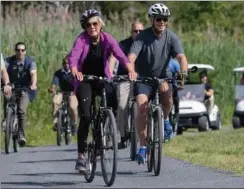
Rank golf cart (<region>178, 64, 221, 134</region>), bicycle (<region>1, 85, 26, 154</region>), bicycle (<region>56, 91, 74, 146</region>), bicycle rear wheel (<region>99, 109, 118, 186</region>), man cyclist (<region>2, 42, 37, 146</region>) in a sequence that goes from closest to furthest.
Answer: bicycle rear wheel (<region>99, 109, 118, 186</region>), bicycle (<region>1, 85, 26, 154</region>), man cyclist (<region>2, 42, 37, 146</region>), bicycle (<region>56, 91, 74, 146</region>), golf cart (<region>178, 64, 221, 134</region>)

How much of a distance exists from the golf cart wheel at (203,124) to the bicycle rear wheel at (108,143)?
15337mm

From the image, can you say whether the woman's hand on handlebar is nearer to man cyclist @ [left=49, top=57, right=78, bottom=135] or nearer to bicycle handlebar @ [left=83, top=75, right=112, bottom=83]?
bicycle handlebar @ [left=83, top=75, right=112, bottom=83]

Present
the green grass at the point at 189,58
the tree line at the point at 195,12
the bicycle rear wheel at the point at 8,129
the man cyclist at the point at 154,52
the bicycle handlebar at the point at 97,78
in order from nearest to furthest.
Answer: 1. the bicycle handlebar at the point at 97,78
2. the man cyclist at the point at 154,52
3. the green grass at the point at 189,58
4. the bicycle rear wheel at the point at 8,129
5. the tree line at the point at 195,12

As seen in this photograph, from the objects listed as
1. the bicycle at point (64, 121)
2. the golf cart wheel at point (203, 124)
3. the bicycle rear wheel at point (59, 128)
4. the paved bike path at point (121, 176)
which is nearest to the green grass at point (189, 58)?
the paved bike path at point (121, 176)

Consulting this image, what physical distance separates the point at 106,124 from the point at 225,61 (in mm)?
21467

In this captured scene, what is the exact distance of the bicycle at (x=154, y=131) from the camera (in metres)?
11.7

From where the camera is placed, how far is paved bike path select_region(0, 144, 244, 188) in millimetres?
10935

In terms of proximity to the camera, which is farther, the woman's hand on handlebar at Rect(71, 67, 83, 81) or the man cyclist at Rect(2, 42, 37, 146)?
the man cyclist at Rect(2, 42, 37, 146)

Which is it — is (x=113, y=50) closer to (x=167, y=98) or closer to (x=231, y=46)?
(x=167, y=98)

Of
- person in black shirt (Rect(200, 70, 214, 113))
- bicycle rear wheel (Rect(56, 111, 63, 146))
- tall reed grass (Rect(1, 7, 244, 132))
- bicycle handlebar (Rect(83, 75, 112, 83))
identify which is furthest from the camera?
person in black shirt (Rect(200, 70, 214, 113))

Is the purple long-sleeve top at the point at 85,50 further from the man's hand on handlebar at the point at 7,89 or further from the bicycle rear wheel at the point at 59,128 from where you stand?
the bicycle rear wheel at the point at 59,128

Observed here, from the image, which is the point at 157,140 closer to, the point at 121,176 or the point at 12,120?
the point at 121,176

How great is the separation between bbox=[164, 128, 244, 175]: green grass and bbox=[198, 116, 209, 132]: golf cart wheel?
688cm

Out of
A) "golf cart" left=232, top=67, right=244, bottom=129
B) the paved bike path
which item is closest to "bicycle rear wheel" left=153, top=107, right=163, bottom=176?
the paved bike path
